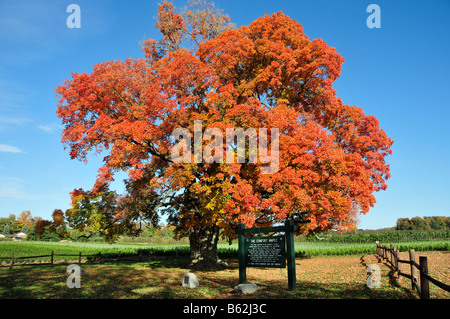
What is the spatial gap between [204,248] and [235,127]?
31.8 ft

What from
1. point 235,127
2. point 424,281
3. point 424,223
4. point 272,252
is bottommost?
point 424,223

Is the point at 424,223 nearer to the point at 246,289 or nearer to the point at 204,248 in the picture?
the point at 204,248

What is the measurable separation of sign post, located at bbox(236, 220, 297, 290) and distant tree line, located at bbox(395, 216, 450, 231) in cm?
12646

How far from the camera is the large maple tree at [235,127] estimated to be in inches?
698

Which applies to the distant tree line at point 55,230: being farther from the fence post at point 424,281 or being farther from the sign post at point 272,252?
the fence post at point 424,281

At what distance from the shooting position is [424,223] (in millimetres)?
124062

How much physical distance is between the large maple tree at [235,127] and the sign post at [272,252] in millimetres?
3676

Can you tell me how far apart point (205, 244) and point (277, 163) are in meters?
9.33

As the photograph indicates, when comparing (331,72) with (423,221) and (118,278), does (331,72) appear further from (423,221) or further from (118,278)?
(423,221)

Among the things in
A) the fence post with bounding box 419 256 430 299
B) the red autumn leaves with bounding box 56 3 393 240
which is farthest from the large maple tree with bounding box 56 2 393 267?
the fence post with bounding box 419 256 430 299

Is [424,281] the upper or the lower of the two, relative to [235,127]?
lower

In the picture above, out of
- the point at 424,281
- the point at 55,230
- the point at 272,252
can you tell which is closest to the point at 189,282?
the point at 272,252

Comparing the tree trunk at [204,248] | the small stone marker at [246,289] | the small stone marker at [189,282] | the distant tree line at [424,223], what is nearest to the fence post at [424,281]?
the small stone marker at [246,289]
